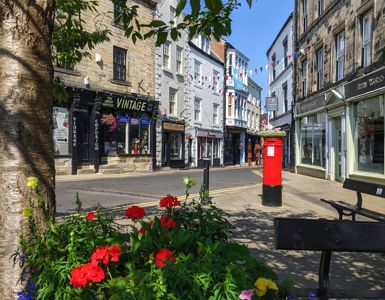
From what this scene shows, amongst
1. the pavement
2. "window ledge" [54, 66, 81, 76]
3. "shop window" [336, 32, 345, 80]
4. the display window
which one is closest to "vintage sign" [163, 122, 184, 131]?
the display window

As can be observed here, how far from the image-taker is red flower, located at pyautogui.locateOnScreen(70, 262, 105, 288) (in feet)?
6.94

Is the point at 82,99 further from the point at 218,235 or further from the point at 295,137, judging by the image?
the point at 218,235

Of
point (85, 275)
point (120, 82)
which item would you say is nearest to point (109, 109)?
point (120, 82)

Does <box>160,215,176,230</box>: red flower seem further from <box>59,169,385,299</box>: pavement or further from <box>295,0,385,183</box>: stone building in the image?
<box>295,0,385,183</box>: stone building

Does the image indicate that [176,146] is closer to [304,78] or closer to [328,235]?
[304,78]

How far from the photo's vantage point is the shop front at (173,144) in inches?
1093

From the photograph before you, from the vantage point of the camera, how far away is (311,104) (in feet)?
68.9

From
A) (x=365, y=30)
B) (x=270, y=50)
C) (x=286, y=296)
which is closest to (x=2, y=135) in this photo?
(x=286, y=296)

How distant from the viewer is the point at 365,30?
14805 millimetres

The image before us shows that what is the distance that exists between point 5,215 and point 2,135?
21.2 inches

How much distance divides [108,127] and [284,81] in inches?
507

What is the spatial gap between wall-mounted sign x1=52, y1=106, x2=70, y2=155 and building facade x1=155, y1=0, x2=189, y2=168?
779 centimetres

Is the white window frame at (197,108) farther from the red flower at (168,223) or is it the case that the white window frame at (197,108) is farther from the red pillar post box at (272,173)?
the red flower at (168,223)

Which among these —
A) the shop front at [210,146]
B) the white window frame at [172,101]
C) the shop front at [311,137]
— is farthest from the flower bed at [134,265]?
the shop front at [210,146]
